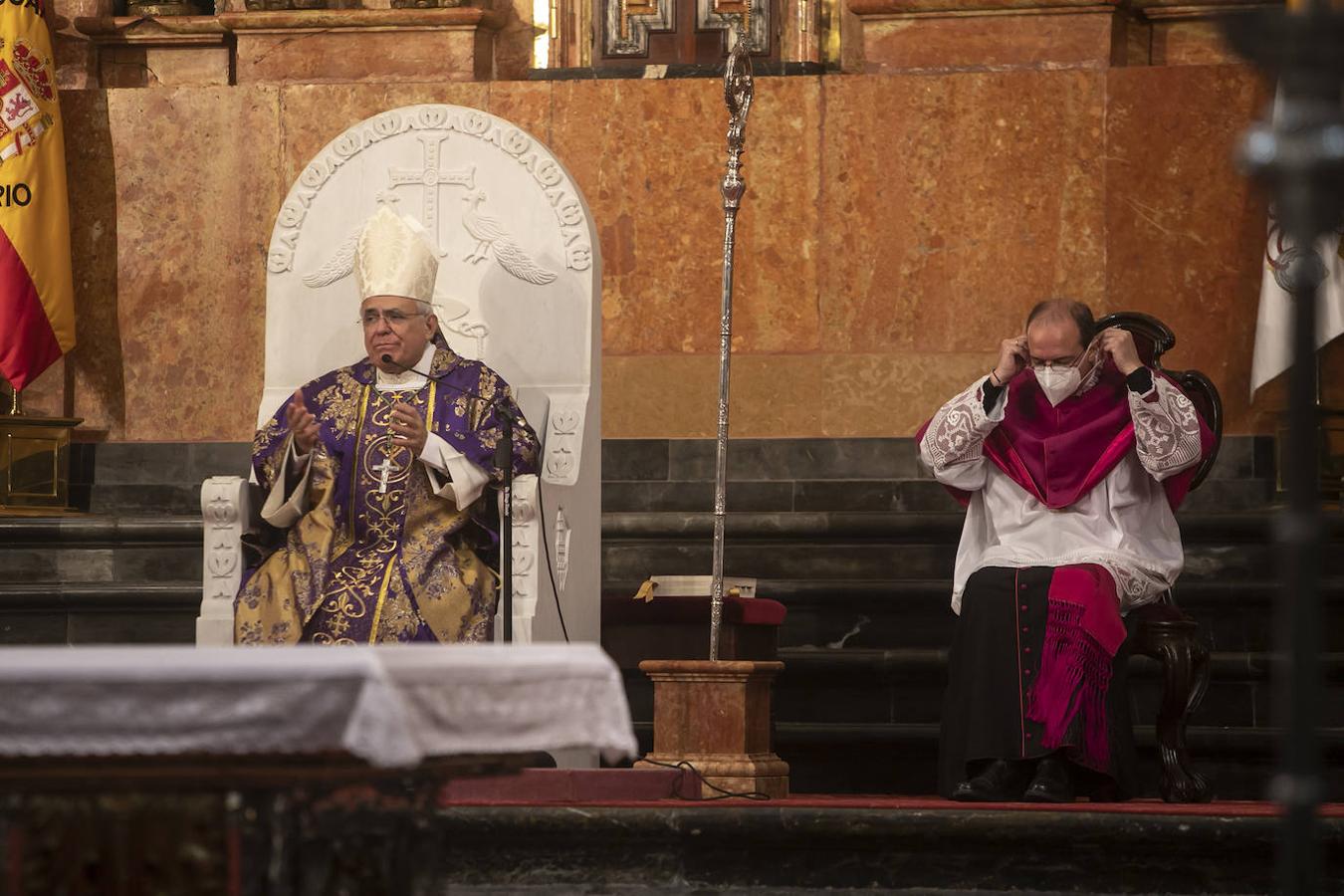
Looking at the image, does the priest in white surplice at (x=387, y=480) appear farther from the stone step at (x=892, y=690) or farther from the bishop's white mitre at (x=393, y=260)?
the stone step at (x=892, y=690)

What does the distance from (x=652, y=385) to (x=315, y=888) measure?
578 cm

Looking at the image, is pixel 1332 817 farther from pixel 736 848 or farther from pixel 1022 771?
pixel 736 848

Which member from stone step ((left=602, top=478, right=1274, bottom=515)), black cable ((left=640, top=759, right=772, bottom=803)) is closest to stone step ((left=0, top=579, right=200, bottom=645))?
stone step ((left=602, top=478, right=1274, bottom=515))

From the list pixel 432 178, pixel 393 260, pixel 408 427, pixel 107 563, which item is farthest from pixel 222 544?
pixel 107 563

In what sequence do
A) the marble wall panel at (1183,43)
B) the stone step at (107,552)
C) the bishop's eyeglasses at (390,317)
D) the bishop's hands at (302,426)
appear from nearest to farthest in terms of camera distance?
the bishop's hands at (302,426)
the bishop's eyeglasses at (390,317)
the stone step at (107,552)
the marble wall panel at (1183,43)

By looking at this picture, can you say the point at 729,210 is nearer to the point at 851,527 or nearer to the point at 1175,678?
the point at 851,527

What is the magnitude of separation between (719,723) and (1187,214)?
3.80 m

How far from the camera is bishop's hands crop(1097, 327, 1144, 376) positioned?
6262mm

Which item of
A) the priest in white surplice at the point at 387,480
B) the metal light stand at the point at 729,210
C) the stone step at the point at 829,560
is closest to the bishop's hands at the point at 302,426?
the priest in white surplice at the point at 387,480

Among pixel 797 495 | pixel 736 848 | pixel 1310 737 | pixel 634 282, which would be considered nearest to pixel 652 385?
pixel 634 282

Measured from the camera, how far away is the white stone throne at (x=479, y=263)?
22.8ft

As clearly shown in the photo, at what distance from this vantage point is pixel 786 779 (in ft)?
20.0

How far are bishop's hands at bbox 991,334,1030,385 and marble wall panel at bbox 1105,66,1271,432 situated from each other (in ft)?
8.22

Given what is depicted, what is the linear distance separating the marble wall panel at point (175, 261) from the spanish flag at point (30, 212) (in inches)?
9.2
